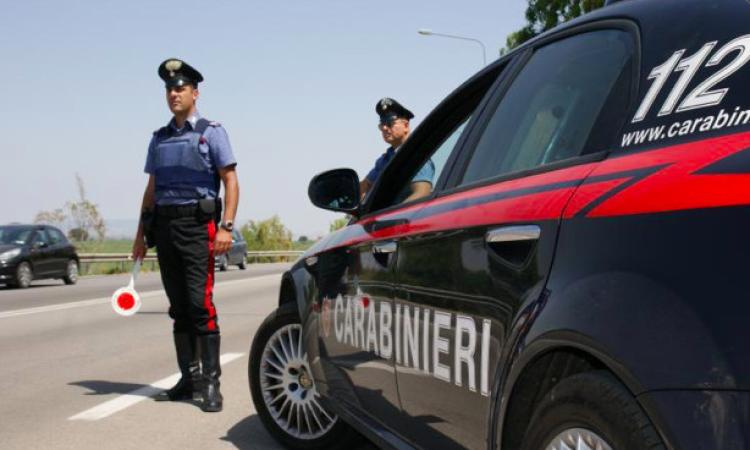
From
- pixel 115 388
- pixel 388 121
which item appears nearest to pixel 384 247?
pixel 388 121

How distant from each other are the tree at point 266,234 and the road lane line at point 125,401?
64.0 meters

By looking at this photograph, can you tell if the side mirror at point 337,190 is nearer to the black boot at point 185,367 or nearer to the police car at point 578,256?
the police car at point 578,256

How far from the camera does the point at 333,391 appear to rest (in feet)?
13.3

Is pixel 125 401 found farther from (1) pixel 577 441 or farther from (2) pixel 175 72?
(1) pixel 577 441

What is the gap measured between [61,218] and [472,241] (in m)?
76.7

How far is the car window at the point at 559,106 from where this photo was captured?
2402mm

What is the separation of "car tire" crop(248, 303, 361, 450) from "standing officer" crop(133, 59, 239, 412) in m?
1.20

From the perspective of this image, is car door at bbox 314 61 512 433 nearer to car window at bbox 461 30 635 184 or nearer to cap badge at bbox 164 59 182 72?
car window at bbox 461 30 635 184

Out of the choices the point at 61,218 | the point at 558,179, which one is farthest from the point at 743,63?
the point at 61,218

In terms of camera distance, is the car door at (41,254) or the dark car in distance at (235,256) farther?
the dark car in distance at (235,256)

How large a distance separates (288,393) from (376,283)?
1.49 m

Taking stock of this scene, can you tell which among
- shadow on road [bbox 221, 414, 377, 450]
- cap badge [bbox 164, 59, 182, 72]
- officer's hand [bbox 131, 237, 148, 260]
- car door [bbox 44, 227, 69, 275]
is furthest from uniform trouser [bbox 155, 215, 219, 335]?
car door [bbox 44, 227, 69, 275]

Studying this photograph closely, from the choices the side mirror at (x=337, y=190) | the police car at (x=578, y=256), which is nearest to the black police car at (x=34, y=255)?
the side mirror at (x=337, y=190)

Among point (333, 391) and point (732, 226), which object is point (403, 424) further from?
point (732, 226)
